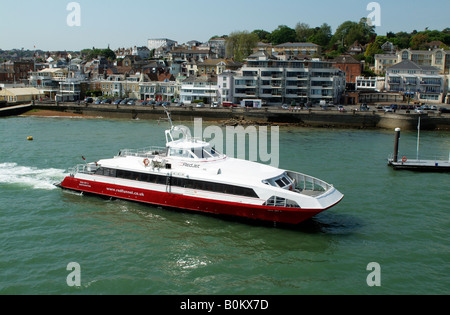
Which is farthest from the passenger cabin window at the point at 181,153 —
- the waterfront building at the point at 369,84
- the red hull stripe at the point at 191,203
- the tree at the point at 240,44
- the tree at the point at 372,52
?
the tree at the point at 372,52

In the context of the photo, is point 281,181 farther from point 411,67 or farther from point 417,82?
point 411,67

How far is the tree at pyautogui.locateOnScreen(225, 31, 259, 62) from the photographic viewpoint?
111125 mm

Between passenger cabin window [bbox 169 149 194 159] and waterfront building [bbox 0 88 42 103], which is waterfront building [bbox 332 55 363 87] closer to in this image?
waterfront building [bbox 0 88 42 103]

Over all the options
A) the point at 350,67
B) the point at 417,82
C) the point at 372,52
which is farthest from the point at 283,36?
the point at 417,82

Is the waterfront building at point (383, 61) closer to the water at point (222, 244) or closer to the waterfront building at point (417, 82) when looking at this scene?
the waterfront building at point (417, 82)

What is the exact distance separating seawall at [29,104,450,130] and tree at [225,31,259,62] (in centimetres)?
4862

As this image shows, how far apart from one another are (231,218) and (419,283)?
918cm

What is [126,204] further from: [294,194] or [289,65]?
[289,65]

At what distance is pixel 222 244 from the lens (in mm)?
19391

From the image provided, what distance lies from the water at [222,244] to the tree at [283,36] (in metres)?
119

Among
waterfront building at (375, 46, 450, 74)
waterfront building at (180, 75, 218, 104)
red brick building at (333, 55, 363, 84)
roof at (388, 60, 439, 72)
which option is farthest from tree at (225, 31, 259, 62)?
roof at (388, 60, 439, 72)

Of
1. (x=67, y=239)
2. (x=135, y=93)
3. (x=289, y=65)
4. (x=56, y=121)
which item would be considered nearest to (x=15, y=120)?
(x=56, y=121)

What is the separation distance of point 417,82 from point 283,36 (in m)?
71.2

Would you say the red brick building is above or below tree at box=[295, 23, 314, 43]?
below
